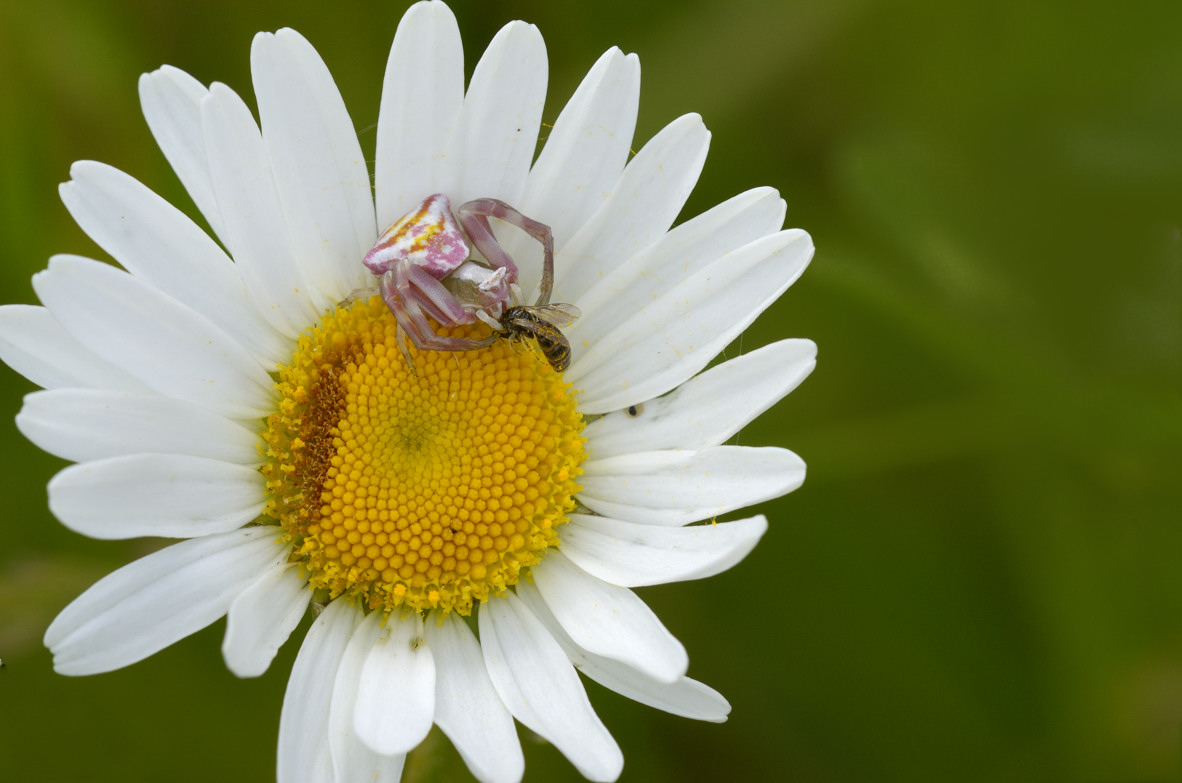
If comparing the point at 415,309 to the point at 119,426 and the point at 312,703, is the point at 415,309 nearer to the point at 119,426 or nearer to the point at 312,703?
the point at 119,426

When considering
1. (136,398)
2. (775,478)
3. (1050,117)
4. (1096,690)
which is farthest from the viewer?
(1050,117)

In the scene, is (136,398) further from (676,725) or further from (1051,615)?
(1051,615)

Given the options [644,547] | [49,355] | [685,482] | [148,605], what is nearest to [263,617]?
[148,605]

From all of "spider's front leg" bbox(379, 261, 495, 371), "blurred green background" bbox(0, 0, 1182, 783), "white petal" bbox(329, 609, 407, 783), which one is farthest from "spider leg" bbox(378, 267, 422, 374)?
"blurred green background" bbox(0, 0, 1182, 783)

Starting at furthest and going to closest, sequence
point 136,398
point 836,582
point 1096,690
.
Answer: point 836,582
point 1096,690
point 136,398

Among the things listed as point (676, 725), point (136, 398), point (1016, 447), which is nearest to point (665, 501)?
point (136, 398)

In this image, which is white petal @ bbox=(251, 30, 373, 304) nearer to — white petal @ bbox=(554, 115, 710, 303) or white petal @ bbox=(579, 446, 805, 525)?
white petal @ bbox=(554, 115, 710, 303)

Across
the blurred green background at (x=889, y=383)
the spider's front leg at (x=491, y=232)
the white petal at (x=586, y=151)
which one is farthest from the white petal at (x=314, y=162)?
the blurred green background at (x=889, y=383)
